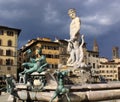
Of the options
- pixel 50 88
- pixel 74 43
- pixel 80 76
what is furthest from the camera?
pixel 74 43

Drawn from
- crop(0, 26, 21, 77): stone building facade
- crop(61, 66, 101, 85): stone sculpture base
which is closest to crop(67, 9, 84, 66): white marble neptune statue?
crop(61, 66, 101, 85): stone sculpture base

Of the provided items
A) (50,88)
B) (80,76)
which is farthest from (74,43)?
(50,88)

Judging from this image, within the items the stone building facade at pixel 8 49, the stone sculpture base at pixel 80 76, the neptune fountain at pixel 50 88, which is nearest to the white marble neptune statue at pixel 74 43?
the stone sculpture base at pixel 80 76

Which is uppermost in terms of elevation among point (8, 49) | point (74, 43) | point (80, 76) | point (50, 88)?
point (8, 49)

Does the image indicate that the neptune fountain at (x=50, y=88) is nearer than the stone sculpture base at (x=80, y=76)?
Yes

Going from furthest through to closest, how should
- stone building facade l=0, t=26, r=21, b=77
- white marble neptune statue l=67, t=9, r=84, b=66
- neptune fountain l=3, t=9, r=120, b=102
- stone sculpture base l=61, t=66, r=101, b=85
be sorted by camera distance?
stone building facade l=0, t=26, r=21, b=77
white marble neptune statue l=67, t=9, r=84, b=66
stone sculpture base l=61, t=66, r=101, b=85
neptune fountain l=3, t=9, r=120, b=102

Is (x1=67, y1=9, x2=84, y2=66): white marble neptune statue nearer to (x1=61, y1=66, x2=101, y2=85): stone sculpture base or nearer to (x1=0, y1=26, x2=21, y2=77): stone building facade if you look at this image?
(x1=61, y1=66, x2=101, y2=85): stone sculpture base

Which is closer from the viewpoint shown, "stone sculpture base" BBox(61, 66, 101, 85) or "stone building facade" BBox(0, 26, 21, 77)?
"stone sculpture base" BBox(61, 66, 101, 85)

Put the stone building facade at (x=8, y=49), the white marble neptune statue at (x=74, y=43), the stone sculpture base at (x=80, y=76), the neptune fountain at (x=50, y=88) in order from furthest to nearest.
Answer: the stone building facade at (x=8, y=49) < the white marble neptune statue at (x=74, y=43) < the stone sculpture base at (x=80, y=76) < the neptune fountain at (x=50, y=88)

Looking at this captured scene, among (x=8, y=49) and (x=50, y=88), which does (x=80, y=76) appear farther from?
(x=8, y=49)

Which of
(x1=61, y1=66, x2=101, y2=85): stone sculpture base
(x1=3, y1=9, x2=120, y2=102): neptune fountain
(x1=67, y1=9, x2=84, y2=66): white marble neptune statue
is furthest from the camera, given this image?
(x1=67, y1=9, x2=84, y2=66): white marble neptune statue

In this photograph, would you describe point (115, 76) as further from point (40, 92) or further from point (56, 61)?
point (40, 92)

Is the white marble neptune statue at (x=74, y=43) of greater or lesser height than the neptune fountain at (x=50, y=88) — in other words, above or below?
above

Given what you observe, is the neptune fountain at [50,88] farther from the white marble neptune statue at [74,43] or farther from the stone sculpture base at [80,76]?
the white marble neptune statue at [74,43]
